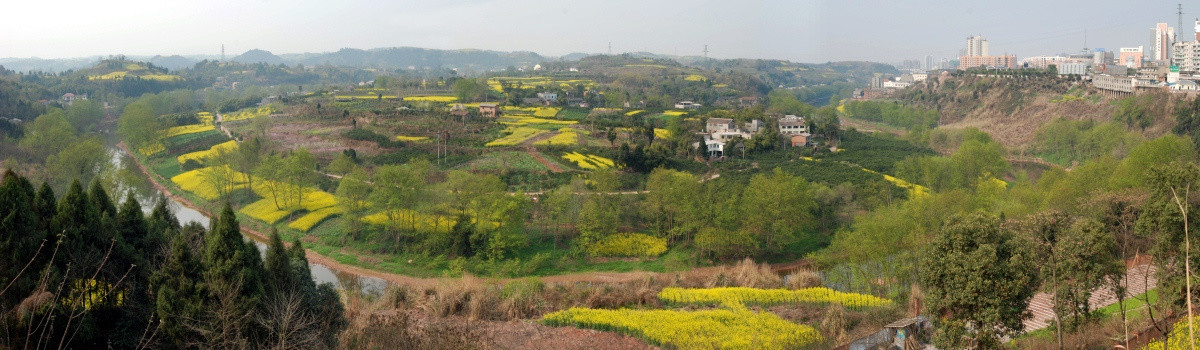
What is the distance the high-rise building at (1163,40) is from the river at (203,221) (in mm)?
81905

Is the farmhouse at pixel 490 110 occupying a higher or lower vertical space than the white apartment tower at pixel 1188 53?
lower

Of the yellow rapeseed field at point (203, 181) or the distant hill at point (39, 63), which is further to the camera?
the distant hill at point (39, 63)

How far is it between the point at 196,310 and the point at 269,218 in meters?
15.9

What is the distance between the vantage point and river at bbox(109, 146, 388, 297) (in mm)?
16922

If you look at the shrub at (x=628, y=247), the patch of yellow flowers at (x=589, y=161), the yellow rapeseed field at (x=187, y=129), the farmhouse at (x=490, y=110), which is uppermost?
the farmhouse at (x=490, y=110)

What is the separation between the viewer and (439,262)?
19.2 m

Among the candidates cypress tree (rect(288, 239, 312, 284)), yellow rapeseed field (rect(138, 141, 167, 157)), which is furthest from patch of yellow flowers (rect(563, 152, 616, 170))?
yellow rapeseed field (rect(138, 141, 167, 157))

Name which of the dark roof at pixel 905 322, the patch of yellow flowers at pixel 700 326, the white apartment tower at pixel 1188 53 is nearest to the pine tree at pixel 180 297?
the patch of yellow flowers at pixel 700 326

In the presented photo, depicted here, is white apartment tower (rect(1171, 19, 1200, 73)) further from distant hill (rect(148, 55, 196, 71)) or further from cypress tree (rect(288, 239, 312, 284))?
distant hill (rect(148, 55, 196, 71))

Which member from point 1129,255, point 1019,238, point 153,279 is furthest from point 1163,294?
point 153,279

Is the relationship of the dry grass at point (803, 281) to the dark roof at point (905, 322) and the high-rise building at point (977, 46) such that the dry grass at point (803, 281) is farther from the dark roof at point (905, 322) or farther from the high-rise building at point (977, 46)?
the high-rise building at point (977, 46)

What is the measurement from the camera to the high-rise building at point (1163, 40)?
7300cm

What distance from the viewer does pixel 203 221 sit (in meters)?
24.4

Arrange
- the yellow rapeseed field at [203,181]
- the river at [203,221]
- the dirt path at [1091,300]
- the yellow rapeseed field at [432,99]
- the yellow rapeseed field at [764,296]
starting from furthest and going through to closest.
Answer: the yellow rapeseed field at [432,99]
the yellow rapeseed field at [203,181]
the river at [203,221]
the yellow rapeseed field at [764,296]
the dirt path at [1091,300]
